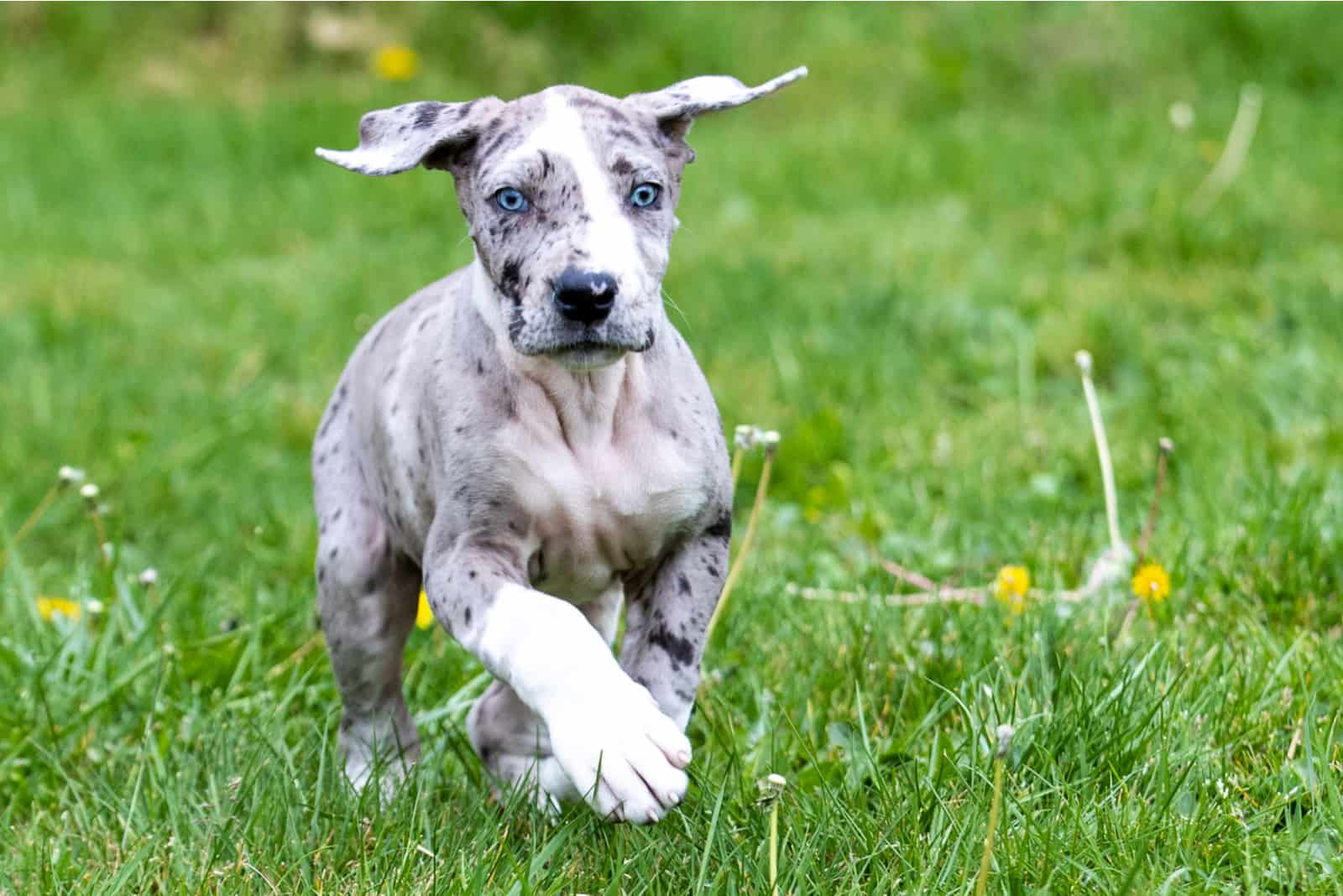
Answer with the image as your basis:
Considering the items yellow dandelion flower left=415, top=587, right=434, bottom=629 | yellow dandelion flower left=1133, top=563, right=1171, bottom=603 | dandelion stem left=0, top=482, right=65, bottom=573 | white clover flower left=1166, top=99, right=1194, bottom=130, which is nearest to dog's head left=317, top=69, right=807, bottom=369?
yellow dandelion flower left=415, top=587, right=434, bottom=629

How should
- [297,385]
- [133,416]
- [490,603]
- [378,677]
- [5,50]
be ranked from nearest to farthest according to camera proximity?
[490,603]
[378,677]
[133,416]
[297,385]
[5,50]

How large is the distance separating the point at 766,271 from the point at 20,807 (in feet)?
14.3

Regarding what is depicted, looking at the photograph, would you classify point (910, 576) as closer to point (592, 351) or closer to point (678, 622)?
point (678, 622)

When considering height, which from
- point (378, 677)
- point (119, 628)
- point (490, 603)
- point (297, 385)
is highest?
point (490, 603)

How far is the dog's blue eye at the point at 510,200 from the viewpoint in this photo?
2.47 m

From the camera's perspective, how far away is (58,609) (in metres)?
3.99

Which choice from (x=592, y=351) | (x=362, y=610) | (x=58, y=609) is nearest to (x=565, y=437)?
(x=592, y=351)

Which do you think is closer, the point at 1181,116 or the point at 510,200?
the point at 510,200

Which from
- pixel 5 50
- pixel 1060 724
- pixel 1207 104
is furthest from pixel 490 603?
pixel 5 50

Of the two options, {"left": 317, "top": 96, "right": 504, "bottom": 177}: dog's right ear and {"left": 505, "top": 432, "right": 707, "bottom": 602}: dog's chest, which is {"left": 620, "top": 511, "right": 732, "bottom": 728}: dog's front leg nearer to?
{"left": 505, "top": 432, "right": 707, "bottom": 602}: dog's chest

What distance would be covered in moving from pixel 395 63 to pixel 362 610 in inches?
282

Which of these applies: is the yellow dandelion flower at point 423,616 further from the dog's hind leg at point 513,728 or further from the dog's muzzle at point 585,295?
the dog's muzzle at point 585,295

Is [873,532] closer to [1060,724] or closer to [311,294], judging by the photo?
[1060,724]

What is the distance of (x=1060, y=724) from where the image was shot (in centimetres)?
288
